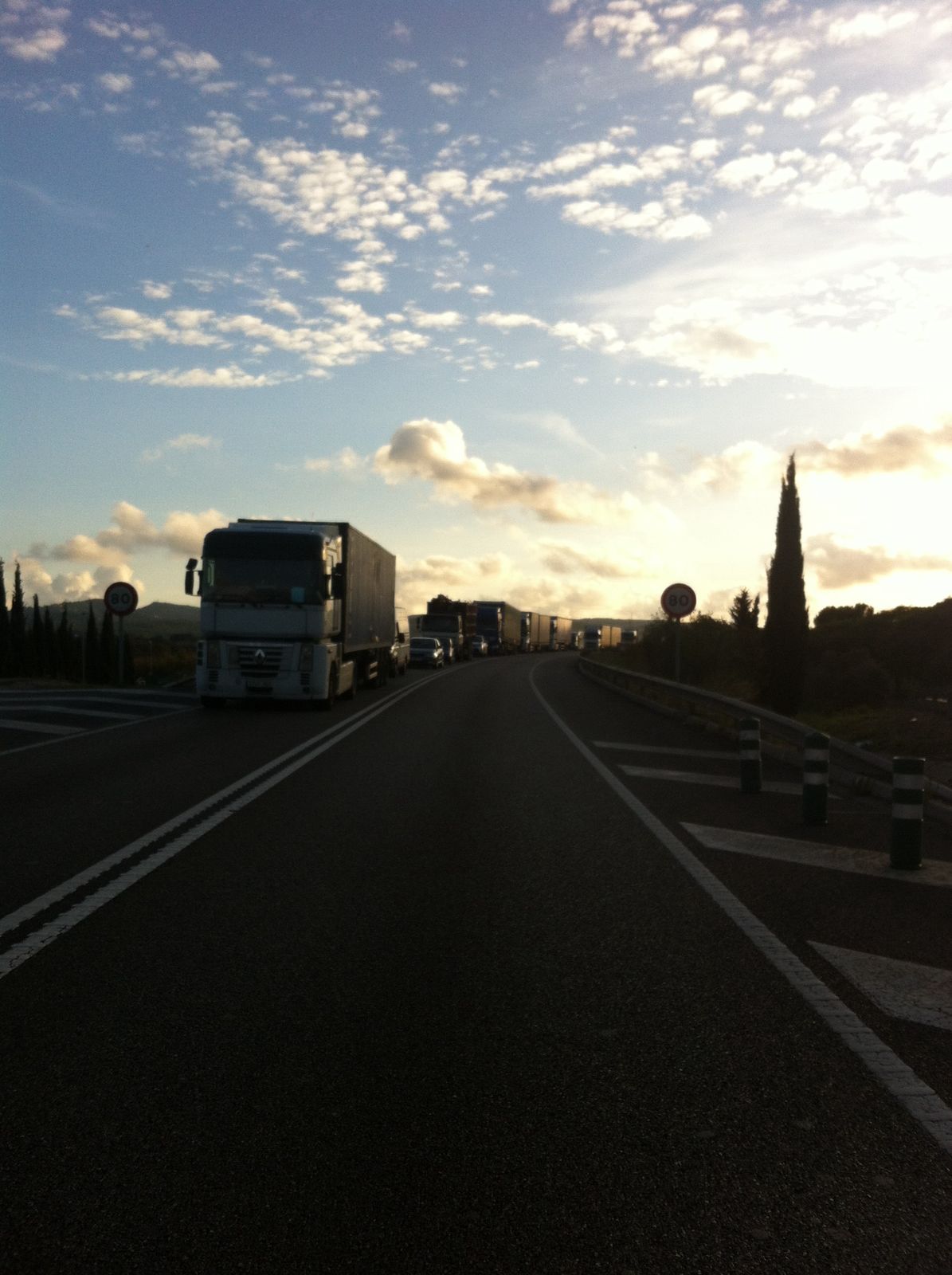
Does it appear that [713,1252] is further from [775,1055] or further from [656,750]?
[656,750]

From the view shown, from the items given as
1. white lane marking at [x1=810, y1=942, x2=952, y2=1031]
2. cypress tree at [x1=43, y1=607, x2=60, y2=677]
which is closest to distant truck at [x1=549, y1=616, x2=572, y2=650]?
cypress tree at [x1=43, y1=607, x2=60, y2=677]

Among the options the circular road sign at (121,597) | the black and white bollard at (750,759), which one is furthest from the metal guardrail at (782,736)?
the circular road sign at (121,597)

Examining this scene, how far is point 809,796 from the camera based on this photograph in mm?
11008

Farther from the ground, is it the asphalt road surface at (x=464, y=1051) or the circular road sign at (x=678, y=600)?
the circular road sign at (x=678, y=600)

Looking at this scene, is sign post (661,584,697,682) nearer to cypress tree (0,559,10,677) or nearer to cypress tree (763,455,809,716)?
cypress tree (763,455,809,716)

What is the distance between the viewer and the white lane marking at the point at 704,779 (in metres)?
13.7

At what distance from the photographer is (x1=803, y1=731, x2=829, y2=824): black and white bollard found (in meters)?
10.7

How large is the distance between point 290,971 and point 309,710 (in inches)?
784

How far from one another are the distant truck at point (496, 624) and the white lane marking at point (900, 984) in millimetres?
79507

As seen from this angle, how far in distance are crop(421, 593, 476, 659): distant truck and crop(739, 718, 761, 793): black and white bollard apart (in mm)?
56464

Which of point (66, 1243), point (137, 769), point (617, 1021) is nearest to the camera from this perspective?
point (66, 1243)

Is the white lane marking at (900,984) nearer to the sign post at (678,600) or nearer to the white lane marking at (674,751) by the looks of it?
the white lane marking at (674,751)

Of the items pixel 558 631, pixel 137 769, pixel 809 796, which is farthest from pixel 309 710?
pixel 558 631

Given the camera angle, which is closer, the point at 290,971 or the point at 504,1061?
the point at 504,1061
